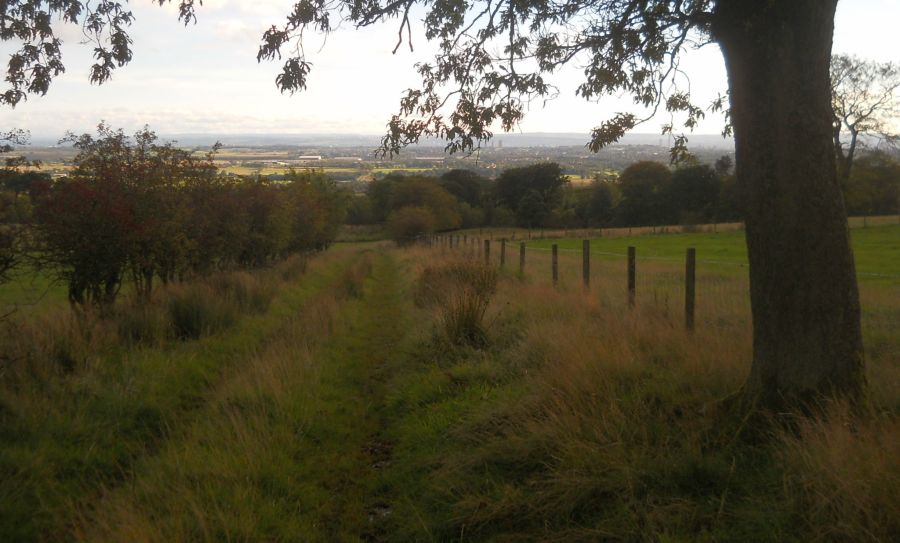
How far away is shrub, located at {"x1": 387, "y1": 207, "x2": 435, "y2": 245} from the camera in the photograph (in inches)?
2175

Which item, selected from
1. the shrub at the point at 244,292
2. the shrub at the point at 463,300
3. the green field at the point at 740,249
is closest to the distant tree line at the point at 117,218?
the shrub at the point at 244,292

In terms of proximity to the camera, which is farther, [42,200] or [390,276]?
[390,276]

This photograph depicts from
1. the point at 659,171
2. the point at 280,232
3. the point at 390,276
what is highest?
the point at 659,171

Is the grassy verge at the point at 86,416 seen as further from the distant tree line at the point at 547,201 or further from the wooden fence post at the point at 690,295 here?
the distant tree line at the point at 547,201

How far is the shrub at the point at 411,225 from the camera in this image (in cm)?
5525

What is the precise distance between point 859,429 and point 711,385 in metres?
1.37

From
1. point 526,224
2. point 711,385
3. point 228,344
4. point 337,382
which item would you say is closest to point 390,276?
point 228,344

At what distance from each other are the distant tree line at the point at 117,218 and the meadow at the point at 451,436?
3.75 feet

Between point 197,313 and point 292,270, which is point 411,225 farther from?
point 197,313

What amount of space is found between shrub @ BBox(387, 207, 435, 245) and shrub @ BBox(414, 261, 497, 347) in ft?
134

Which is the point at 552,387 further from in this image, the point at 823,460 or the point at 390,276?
the point at 390,276

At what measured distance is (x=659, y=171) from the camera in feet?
236

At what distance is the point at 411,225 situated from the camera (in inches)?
2178

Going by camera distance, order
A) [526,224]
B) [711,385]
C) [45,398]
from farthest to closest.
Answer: [526,224] → [45,398] → [711,385]
